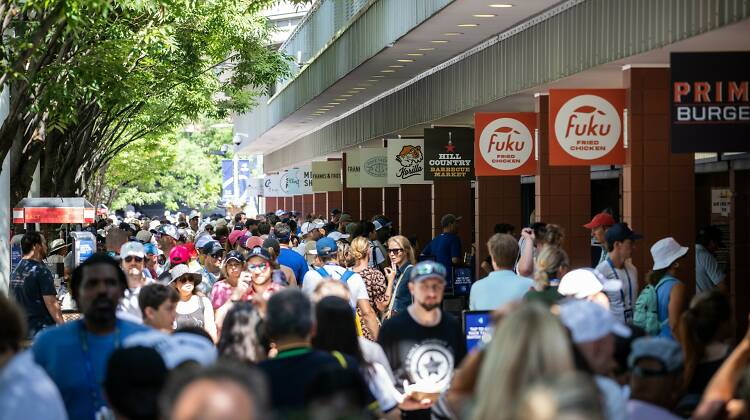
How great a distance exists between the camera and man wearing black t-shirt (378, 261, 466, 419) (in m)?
8.32

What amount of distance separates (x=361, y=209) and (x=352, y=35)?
1524cm

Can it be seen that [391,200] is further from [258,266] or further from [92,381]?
[92,381]

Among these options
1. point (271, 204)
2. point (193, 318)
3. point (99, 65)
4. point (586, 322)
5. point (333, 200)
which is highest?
point (99, 65)

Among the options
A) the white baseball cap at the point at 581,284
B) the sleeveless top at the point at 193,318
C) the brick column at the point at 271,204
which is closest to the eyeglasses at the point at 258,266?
the sleeveless top at the point at 193,318

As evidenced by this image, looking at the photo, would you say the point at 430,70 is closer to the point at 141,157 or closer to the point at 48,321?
the point at 48,321

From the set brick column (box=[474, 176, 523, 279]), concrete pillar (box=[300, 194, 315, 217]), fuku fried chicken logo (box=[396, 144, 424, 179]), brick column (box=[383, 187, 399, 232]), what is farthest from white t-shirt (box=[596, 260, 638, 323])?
concrete pillar (box=[300, 194, 315, 217])

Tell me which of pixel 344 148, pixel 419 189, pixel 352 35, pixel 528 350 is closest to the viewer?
pixel 528 350

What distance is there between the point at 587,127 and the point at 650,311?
5642 millimetres

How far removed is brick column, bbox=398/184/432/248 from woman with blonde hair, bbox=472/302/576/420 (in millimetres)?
27975

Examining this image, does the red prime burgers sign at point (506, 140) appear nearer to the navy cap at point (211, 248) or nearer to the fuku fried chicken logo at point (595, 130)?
the fuku fried chicken logo at point (595, 130)

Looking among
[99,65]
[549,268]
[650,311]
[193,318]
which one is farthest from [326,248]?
[99,65]

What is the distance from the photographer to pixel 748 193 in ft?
52.7

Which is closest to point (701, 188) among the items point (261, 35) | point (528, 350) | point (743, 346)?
point (743, 346)

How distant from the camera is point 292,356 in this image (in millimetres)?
6168
